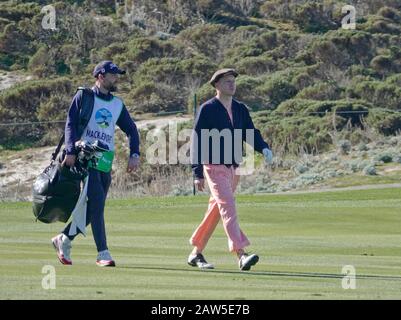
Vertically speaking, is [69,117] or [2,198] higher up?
[69,117]

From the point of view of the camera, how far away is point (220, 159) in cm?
1365

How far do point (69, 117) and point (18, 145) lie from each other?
94.2 feet

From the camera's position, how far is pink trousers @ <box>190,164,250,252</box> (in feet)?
43.9

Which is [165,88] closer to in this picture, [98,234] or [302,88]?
[302,88]

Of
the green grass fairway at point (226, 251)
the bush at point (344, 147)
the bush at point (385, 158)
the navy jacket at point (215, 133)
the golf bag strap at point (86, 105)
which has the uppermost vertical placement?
the golf bag strap at point (86, 105)

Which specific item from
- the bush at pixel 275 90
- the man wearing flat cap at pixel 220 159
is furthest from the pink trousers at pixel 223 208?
the bush at pixel 275 90

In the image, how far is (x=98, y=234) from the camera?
13.3 metres

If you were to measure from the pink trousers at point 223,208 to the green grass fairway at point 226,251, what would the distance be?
30cm

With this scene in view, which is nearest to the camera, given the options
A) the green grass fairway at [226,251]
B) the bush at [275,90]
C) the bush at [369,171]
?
the green grass fairway at [226,251]

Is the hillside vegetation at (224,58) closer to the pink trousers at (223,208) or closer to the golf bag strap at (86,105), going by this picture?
the pink trousers at (223,208)

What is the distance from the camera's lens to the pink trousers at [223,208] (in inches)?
527

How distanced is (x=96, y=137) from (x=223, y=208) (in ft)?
4.86

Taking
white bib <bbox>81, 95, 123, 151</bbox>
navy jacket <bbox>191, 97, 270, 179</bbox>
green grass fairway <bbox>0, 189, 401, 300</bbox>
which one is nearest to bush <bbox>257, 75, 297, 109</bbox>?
green grass fairway <bbox>0, 189, 401, 300</bbox>
